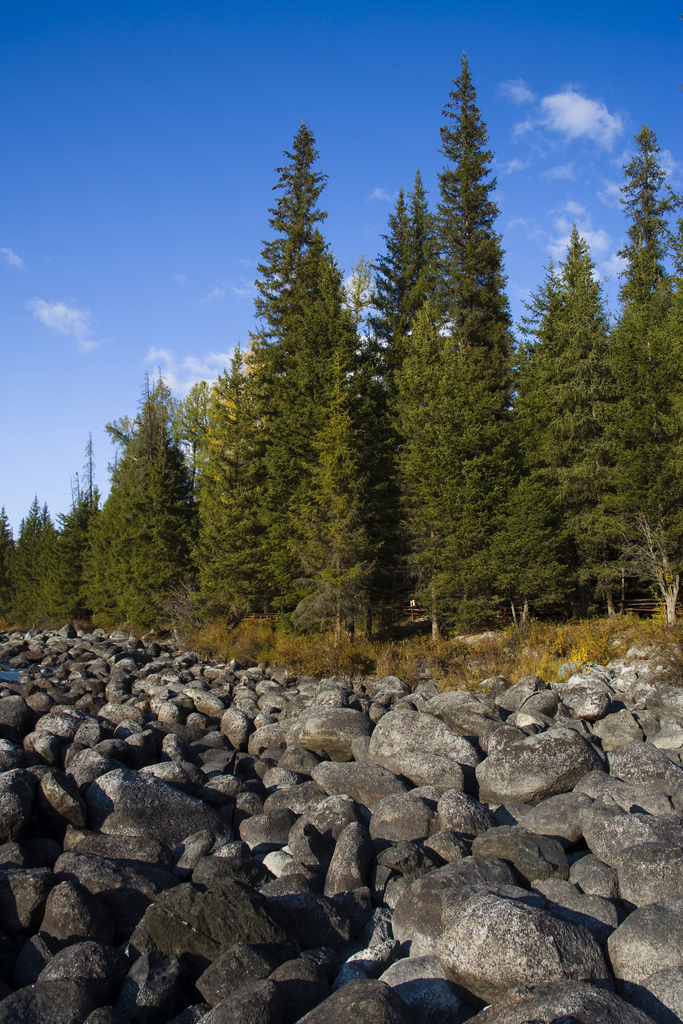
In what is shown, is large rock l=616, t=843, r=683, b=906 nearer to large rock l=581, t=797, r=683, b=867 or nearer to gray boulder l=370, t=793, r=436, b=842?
large rock l=581, t=797, r=683, b=867

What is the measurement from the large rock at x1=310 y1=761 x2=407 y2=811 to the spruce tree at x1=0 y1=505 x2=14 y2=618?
54.2 meters

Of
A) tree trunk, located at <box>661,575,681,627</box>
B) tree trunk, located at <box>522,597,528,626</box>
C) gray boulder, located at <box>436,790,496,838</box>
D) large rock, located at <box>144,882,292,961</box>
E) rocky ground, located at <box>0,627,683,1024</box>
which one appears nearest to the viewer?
rocky ground, located at <box>0,627,683,1024</box>

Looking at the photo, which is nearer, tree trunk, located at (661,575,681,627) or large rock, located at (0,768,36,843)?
large rock, located at (0,768,36,843)

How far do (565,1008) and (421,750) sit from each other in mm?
6173

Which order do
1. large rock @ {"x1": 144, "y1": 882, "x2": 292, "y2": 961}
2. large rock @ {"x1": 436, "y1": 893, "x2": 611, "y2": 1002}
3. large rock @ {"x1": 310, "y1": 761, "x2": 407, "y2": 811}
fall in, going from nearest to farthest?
large rock @ {"x1": 436, "y1": 893, "x2": 611, "y2": 1002}, large rock @ {"x1": 144, "y1": 882, "x2": 292, "y2": 961}, large rock @ {"x1": 310, "y1": 761, "x2": 407, "y2": 811}

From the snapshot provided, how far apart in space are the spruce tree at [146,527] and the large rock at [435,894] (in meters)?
23.1

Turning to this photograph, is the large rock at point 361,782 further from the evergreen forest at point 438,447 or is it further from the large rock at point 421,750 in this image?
the evergreen forest at point 438,447

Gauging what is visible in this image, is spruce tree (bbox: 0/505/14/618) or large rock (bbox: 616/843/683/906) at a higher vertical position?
spruce tree (bbox: 0/505/14/618)

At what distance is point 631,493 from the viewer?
21.2 m

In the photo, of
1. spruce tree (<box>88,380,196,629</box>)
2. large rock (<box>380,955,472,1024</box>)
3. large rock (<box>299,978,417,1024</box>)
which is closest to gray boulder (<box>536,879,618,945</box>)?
large rock (<box>380,955,472,1024</box>)

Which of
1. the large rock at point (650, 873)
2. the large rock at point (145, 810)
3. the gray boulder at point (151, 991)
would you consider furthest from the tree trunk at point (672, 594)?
the gray boulder at point (151, 991)

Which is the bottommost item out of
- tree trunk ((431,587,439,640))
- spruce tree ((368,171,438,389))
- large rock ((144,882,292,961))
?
large rock ((144,882,292,961))

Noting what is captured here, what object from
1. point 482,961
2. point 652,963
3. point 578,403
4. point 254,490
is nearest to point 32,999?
point 482,961

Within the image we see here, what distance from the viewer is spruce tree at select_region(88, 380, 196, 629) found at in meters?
31.1
